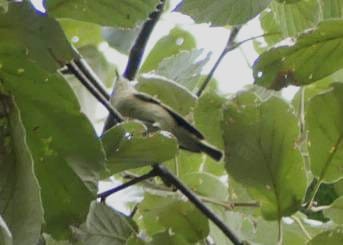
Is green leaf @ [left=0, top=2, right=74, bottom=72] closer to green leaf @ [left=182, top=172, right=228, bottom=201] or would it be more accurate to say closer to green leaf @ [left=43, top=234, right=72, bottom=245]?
green leaf @ [left=43, top=234, right=72, bottom=245]

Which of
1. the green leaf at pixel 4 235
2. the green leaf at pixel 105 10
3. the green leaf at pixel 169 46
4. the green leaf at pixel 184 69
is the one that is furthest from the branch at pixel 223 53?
the green leaf at pixel 4 235

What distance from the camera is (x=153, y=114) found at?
0.74 meters

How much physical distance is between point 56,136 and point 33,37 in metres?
0.07

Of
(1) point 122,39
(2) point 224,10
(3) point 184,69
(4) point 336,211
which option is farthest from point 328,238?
(1) point 122,39

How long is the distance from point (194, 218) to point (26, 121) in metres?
0.18

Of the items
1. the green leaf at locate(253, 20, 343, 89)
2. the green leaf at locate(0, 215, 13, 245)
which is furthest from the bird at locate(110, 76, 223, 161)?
the green leaf at locate(0, 215, 13, 245)

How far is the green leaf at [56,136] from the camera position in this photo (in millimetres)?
520

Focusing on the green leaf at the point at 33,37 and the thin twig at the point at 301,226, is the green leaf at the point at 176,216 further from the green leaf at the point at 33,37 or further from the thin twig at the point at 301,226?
the green leaf at the point at 33,37

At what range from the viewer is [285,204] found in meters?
0.62

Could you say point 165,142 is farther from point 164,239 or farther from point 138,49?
point 138,49

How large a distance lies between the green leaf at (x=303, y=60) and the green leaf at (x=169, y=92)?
0.11 metres

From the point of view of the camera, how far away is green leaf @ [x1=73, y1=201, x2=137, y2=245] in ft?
1.96

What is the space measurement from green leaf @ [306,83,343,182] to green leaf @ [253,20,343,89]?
0.04 metres

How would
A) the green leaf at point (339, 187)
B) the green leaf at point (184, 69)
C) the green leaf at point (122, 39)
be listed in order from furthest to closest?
the green leaf at point (122, 39) → the green leaf at point (184, 69) → the green leaf at point (339, 187)
